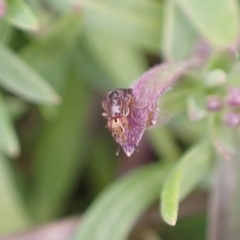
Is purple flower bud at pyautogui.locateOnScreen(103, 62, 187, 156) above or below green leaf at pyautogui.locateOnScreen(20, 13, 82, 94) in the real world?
below

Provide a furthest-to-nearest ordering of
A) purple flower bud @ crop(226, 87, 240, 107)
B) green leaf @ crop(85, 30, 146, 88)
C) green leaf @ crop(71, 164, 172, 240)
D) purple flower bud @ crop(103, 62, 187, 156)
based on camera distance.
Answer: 1. green leaf @ crop(85, 30, 146, 88)
2. green leaf @ crop(71, 164, 172, 240)
3. purple flower bud @ crop(226, 87, 240, 107)
4. purple flower bud @ crop(103, 62, 187, 156)

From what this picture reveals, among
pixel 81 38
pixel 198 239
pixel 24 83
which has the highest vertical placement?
pixel 81 38

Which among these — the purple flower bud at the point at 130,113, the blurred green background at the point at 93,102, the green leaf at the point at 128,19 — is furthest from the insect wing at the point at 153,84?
the green leaf at the point at 128,19

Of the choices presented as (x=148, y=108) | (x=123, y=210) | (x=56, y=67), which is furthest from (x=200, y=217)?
(x=148, y=108)

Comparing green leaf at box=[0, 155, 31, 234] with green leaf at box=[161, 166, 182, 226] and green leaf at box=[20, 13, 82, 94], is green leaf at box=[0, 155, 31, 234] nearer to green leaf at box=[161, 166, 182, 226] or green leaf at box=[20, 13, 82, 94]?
green leaf at box=[20, 13, 82, 94]

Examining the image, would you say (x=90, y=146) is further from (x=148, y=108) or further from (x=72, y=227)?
(x=148, y=108)

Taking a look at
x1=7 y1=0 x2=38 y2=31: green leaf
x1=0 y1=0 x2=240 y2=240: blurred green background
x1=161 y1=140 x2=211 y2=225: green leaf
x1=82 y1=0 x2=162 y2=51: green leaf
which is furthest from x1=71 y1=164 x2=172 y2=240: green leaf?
x1=7 y1=0 x2=38 y2=31: green leaf
